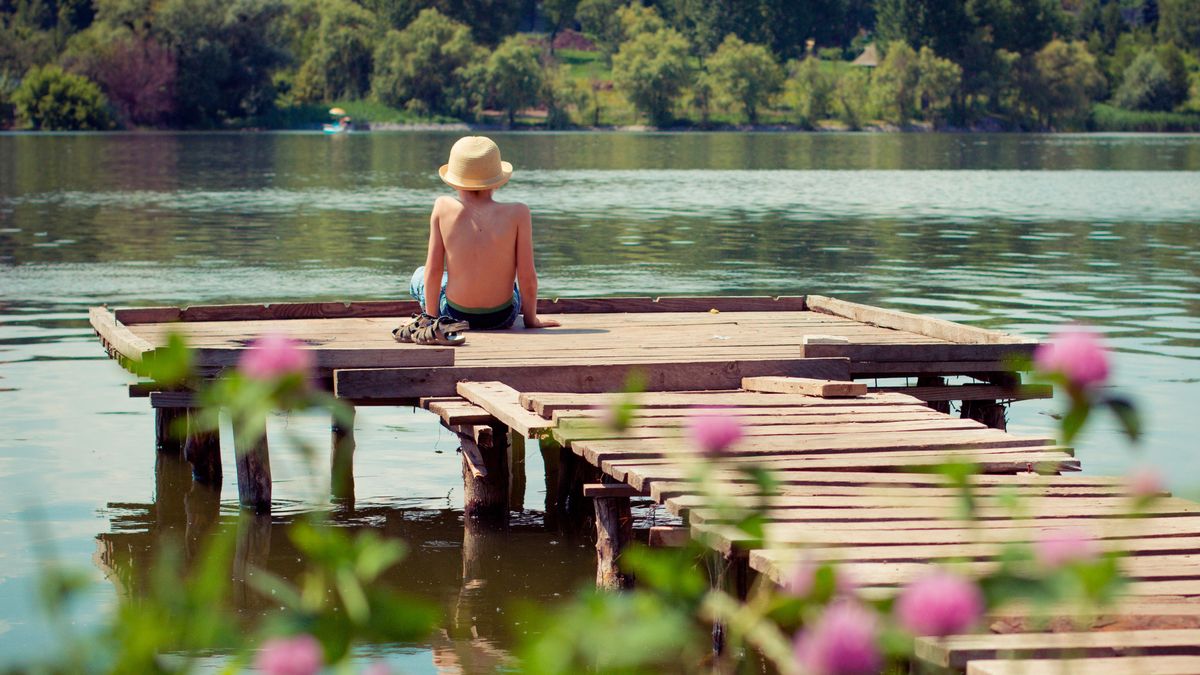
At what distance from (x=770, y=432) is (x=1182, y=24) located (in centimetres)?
14469

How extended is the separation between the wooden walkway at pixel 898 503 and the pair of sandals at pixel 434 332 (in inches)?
38.2

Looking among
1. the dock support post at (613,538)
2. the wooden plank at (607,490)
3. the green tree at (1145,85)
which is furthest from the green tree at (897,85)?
the wooden plank at (607,490)

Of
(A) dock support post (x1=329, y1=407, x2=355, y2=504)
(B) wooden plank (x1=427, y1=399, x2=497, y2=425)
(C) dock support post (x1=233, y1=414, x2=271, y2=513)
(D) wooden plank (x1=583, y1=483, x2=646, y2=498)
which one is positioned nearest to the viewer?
(D) wooden plank (x1=583, y1=483, x2=646, y2=498)

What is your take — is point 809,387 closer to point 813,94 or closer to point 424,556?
point 424,556

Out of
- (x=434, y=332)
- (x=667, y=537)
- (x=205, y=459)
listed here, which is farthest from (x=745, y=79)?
(x=667, y=537)

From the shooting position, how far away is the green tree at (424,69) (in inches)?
4377

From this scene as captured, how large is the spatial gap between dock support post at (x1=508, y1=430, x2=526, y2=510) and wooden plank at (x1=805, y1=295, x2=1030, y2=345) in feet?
7.17

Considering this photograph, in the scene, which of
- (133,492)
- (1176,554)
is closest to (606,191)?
(133,492)

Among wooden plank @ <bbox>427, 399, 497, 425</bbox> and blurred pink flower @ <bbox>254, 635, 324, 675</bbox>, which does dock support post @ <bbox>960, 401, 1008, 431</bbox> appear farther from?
blurred pink flower @ <bbox>254, 635, 324, 675</bbox>

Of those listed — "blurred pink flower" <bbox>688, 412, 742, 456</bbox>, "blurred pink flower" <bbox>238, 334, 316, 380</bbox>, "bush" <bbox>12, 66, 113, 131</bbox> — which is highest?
"blurred pink flower" <bbox>238, 334, 316, 380</bbox>

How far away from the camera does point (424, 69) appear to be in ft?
367

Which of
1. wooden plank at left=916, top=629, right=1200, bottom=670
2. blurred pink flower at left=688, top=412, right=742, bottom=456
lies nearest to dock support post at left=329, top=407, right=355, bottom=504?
wooden plank at left=916, top=629, right=1200, bottom=670

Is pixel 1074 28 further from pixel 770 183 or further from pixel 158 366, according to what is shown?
pixel 158 366

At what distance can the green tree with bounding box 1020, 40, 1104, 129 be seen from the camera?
387 feet
